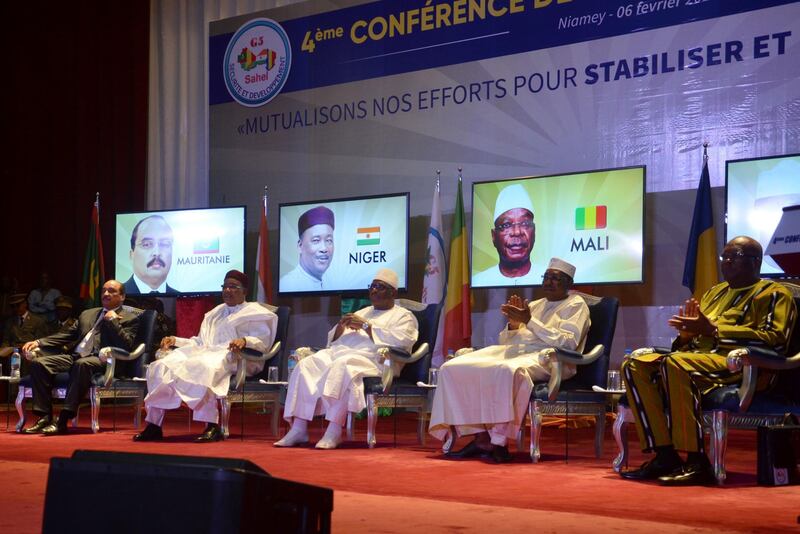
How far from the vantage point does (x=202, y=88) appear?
35.9ft

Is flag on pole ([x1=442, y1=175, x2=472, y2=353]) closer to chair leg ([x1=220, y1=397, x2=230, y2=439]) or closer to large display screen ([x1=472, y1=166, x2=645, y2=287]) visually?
large display screen ([x1=472, y1=166, x2=645, y2=287])

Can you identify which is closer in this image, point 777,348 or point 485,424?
point 777,348

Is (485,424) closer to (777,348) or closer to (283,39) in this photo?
(777,348)

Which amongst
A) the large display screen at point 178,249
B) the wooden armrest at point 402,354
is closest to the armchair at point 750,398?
the wooden armrest at point 402,354

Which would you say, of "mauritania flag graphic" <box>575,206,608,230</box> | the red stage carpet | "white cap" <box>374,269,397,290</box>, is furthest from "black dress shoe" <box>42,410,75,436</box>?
"mauritania flag graphic" <box>575,206,608,230</box>

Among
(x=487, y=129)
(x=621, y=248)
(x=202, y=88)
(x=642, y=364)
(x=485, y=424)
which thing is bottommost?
(x=485, y=424)

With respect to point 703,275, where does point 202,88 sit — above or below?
above

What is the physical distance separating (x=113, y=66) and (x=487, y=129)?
469 cm

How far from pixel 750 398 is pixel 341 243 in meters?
4.93

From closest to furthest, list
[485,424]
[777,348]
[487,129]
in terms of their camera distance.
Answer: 1. [777,348]
2. [485,424]
3. [487,129]

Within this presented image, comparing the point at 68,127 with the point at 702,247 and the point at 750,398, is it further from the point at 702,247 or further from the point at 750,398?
the point at 750,398

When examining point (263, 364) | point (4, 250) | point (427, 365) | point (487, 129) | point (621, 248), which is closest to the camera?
point (427, 365)

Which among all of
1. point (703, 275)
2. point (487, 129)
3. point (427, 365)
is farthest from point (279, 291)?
point (703, 275)

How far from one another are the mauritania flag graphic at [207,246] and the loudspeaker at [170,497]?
23.9 ft
